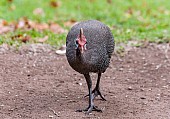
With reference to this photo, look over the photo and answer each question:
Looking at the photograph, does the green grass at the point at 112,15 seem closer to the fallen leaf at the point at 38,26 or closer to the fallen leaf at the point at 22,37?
the fallen leaf at the point at 22,37

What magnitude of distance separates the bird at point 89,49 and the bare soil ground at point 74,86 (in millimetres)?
321

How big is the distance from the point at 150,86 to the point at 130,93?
407 millimetres

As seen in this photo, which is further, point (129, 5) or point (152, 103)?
point (129, 5)

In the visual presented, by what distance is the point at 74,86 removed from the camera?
18.8 ft

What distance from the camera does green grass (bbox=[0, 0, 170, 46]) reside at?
7.76 m

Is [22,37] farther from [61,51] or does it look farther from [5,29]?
[61,51]

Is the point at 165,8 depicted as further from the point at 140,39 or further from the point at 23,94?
the point at 23,94

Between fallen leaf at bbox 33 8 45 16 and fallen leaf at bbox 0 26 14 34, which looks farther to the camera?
fallen leaf at bbox 33 8 45 16

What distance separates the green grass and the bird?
2389 millimetres

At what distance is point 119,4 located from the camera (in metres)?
10.2

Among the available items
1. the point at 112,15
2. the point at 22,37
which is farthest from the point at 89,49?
the point at 112,15

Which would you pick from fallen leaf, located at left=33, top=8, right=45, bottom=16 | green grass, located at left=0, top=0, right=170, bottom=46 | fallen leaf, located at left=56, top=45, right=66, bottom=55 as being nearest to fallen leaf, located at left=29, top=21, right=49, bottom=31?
green grass, located at left=0, top=0, right=170, bottom=46

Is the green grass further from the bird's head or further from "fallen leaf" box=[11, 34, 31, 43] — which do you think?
the bird's head

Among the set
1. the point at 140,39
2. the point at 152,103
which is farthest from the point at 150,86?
the point at 140,39
